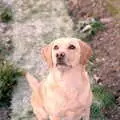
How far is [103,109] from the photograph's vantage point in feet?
21.4

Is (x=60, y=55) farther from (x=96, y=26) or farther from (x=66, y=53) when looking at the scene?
(x=96, y=26)

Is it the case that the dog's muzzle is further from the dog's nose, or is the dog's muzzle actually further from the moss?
the moss

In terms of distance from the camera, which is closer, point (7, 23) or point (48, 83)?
point (48, 83)

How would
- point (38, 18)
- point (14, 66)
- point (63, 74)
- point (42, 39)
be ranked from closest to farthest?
point (63, 74) → point (14, 66) → point (42, 39) → point (38, 18)

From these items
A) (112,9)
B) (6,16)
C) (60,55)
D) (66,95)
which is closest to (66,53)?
(60,55)

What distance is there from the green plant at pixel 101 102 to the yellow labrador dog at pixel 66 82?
474 mm

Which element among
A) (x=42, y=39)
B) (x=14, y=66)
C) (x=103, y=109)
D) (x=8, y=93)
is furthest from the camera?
(x=42, y=39)

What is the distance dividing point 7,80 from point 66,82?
1603 millimetres

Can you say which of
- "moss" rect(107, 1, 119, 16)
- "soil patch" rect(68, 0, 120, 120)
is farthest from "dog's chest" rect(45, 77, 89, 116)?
"moss" rect(107, 1, 119, 16)

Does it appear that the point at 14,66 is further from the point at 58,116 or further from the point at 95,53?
the point at 58,116

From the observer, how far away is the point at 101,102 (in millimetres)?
6570

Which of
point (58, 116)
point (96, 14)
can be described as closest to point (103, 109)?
point (58, 116)

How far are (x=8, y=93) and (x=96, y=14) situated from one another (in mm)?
2096

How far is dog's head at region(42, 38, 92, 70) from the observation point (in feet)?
17.4
